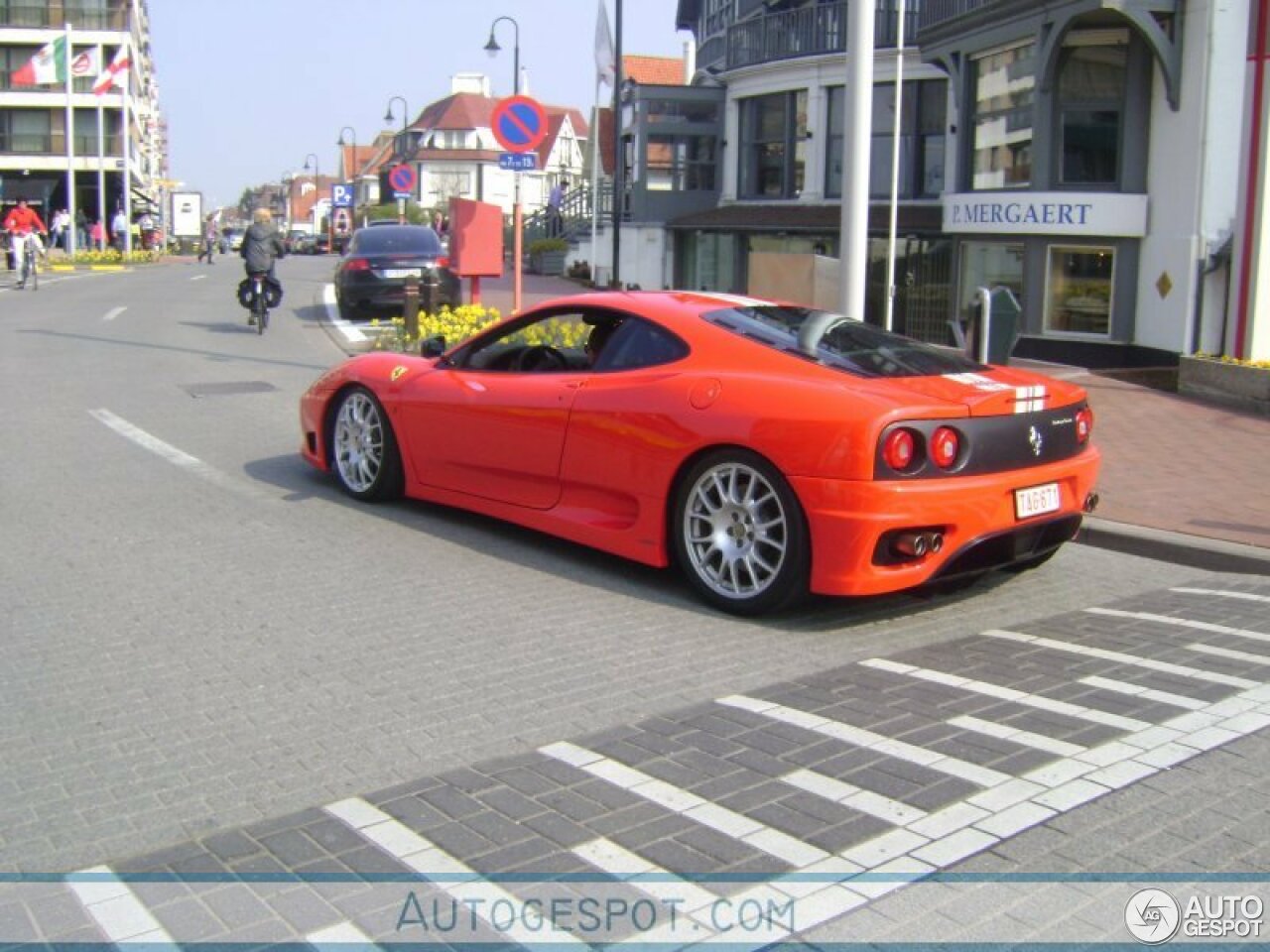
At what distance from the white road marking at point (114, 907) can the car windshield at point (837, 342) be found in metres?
3.75

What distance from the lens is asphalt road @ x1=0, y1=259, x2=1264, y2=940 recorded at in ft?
13.8

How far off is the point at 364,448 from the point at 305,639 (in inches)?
109

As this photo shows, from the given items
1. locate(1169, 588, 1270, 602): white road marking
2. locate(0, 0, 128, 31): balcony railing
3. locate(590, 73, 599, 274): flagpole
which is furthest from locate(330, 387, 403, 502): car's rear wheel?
locate(0, 0, 128, 31): balcony railing

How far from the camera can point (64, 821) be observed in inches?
153

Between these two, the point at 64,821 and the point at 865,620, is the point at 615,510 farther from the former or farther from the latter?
the point at 64,821

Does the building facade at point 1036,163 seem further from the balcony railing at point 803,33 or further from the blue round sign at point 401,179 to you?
the blue round sign at point 401,179

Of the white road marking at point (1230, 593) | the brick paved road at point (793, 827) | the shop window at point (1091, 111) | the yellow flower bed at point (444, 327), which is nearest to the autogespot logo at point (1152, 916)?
the brick paved road at point (793, 827)

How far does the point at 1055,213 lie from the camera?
56.3ft

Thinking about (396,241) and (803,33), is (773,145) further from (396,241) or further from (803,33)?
(396,241)

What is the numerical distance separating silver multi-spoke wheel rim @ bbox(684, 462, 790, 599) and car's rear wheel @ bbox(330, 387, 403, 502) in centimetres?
252

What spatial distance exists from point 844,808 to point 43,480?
675 cm

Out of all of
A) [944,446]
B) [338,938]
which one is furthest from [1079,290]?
[338,938]

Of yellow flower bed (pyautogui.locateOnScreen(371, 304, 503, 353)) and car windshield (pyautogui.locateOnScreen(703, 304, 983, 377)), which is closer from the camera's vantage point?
car windshield (pyautogui.locateOnScreen(703, 304, 983, 377))

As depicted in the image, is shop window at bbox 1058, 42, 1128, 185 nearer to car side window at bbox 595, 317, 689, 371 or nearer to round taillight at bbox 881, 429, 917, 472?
car side window at bbox 595, 317, 689, 371
